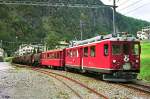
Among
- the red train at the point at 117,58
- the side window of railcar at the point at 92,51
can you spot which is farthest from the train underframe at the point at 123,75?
the side window of railcar at the point at 92,51

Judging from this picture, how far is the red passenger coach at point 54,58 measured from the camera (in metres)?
47.0

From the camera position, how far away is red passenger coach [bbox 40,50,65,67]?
4696 centimetres

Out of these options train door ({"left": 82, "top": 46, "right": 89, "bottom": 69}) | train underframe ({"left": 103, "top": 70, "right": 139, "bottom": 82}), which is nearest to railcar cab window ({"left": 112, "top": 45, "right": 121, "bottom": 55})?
train underframe ({"left": 103, "top": 70, "right": 139, "bottom": 82})

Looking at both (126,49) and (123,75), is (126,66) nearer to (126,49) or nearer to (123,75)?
(123,75)

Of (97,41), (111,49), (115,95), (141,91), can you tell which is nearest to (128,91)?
(141,91)

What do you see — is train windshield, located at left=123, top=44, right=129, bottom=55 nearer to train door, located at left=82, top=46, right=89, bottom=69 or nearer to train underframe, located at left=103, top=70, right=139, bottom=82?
train underframe, located at left=103, top=70, right=139, bottom=82

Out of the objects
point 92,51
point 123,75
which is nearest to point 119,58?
point 123,75

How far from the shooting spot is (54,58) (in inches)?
2035

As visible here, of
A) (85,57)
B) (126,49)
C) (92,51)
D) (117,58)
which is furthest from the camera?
(85,57)

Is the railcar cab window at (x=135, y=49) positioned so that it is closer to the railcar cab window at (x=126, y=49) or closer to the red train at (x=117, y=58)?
the red train at (x=117, y=58)

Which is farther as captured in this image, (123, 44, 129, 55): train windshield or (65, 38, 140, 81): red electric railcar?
(123, 44, 129, 55): train windshield

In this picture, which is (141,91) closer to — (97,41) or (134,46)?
(134,46)

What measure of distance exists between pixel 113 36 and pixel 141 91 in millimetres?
6607

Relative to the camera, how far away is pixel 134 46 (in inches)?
1032
